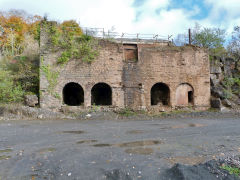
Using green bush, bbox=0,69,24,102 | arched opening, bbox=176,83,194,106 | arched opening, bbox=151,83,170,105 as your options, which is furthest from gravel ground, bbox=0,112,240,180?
arched opening, bbox=151,83,170,105

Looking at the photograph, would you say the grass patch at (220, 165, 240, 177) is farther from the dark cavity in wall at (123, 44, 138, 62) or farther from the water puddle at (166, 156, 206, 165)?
the dark cavity in wall at (123, 44, 138, 62)

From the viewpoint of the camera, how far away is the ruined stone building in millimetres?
13531

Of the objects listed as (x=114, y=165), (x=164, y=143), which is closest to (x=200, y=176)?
(x=114, y=165)

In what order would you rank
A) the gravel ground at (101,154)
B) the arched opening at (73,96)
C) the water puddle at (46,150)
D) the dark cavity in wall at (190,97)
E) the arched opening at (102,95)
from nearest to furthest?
the gravel ground at (101,154) → the water puddle at (46,150) → the dark cavity in wall at (190,97) → the arched opening at (73,96) → the arched opening at (102,95)

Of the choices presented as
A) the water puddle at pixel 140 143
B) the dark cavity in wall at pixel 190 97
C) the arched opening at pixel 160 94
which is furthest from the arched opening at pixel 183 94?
the water puddle at pixel 140 143

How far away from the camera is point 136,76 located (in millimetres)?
14562

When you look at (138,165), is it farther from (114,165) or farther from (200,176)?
(200,176)

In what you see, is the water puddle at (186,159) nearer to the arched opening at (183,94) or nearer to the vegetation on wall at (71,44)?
the vegetation on wall at (71,44)

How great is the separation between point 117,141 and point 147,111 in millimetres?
8203

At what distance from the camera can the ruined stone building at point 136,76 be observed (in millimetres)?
13531

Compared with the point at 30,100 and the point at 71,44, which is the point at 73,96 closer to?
the point at 30,100

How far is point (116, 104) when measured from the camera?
14.2 metres

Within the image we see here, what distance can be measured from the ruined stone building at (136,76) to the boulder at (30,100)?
17.5 inches

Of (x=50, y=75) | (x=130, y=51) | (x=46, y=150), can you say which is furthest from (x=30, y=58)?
(x=46, y=150)
